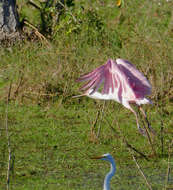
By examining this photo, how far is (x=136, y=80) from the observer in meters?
3.23

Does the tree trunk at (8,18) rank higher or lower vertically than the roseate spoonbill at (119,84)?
higher

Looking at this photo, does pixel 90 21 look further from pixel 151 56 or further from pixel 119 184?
pixel 119 184

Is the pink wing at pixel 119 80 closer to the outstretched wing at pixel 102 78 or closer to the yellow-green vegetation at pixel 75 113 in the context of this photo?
the outstretched wing at pixel 102 78

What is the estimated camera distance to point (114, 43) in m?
7.94

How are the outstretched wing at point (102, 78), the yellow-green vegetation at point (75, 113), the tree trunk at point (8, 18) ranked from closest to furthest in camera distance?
the outstretched wing at point (102, 78), the yellow-green vegetation at point (75, 113), the tree trunk at point (8, 18)

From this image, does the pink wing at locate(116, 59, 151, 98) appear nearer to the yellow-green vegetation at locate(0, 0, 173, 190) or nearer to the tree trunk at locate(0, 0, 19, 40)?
the yellow-green vegetation at locate(0, 0, 173, 190)

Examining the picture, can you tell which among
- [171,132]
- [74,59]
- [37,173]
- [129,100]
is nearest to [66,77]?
[74,59]

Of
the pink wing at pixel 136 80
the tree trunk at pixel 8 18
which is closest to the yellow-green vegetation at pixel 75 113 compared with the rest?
the tree trunk at pixel 8 18

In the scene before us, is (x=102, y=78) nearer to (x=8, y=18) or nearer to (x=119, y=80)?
(x=119, y=80)

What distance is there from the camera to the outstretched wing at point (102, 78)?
3133 mm

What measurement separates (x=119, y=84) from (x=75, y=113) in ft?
12.6

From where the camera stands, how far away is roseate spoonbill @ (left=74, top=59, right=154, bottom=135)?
3.14 m

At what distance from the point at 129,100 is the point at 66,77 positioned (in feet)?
14.2

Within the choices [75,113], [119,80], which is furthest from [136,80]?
[75,113]
